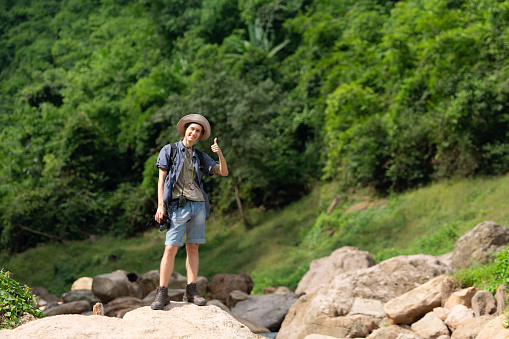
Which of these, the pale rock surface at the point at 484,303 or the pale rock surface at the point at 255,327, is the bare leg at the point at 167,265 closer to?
the pale rock surface at the point at 484,303

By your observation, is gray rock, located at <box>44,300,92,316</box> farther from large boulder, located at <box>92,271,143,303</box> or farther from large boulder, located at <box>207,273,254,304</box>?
large boulder, located at <box>207,273,254,304</box>

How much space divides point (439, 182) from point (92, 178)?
16.7 metres

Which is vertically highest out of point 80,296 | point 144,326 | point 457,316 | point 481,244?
point 144,326

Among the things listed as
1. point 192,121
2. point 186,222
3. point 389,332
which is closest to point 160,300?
point 186,222

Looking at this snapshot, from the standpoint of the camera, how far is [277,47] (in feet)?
91.8

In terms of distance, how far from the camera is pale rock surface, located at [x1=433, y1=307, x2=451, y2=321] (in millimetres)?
7875

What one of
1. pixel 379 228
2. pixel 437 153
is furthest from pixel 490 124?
pixel 379 228

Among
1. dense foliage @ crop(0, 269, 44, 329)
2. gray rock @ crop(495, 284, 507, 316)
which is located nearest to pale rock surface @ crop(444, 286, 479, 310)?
gray rock @ crop(495, 284, 507, 316)

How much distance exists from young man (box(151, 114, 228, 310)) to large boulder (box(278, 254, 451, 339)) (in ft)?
13.8

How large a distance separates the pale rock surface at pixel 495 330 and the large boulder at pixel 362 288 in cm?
259

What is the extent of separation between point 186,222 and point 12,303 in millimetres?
1943

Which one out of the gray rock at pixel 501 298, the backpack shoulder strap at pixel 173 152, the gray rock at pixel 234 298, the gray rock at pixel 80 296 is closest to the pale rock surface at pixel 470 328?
the gray rock at pixel 501 298

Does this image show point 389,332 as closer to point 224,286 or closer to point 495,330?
point 495,330

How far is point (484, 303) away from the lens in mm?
7500
